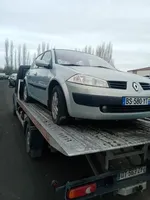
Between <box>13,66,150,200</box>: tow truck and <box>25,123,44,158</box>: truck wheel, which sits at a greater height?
<box>13,66,150,200</box>: tow truck

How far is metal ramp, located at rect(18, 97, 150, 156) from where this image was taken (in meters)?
2.12

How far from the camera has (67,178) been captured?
3219 mm

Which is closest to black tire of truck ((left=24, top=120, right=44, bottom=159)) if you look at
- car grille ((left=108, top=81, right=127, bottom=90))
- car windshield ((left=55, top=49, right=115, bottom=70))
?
car windshield ((left=55, top=49, right=115, bottom=70))

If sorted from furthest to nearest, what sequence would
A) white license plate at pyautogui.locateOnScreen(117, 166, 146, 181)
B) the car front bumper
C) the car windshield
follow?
the car windshield, the car front bumper, white license plate at pyautogui.locateOnScreen(117, 166, 146, 181)

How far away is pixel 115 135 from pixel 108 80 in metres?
0.71

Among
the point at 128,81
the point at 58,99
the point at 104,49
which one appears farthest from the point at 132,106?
the point at 104,49

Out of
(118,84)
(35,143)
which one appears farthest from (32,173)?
(118,84)

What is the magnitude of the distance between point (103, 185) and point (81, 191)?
0.95 feet

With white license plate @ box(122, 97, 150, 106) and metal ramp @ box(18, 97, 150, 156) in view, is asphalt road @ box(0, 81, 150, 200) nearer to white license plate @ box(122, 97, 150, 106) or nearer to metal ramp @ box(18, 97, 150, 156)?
metal ramp @ box(18, 97, 150, 156)

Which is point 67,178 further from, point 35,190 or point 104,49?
point 104,49

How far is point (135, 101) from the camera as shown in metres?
2.74

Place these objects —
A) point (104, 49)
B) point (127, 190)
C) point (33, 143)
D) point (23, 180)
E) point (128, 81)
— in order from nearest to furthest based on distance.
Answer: point (127, 190) → point (128, 81) → point (23, 180) → point (33, 143) → point (104, 49)

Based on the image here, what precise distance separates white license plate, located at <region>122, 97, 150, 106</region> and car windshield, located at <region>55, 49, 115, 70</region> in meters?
1.28

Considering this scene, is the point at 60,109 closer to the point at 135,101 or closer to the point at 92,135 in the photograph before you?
the point at 92,135
